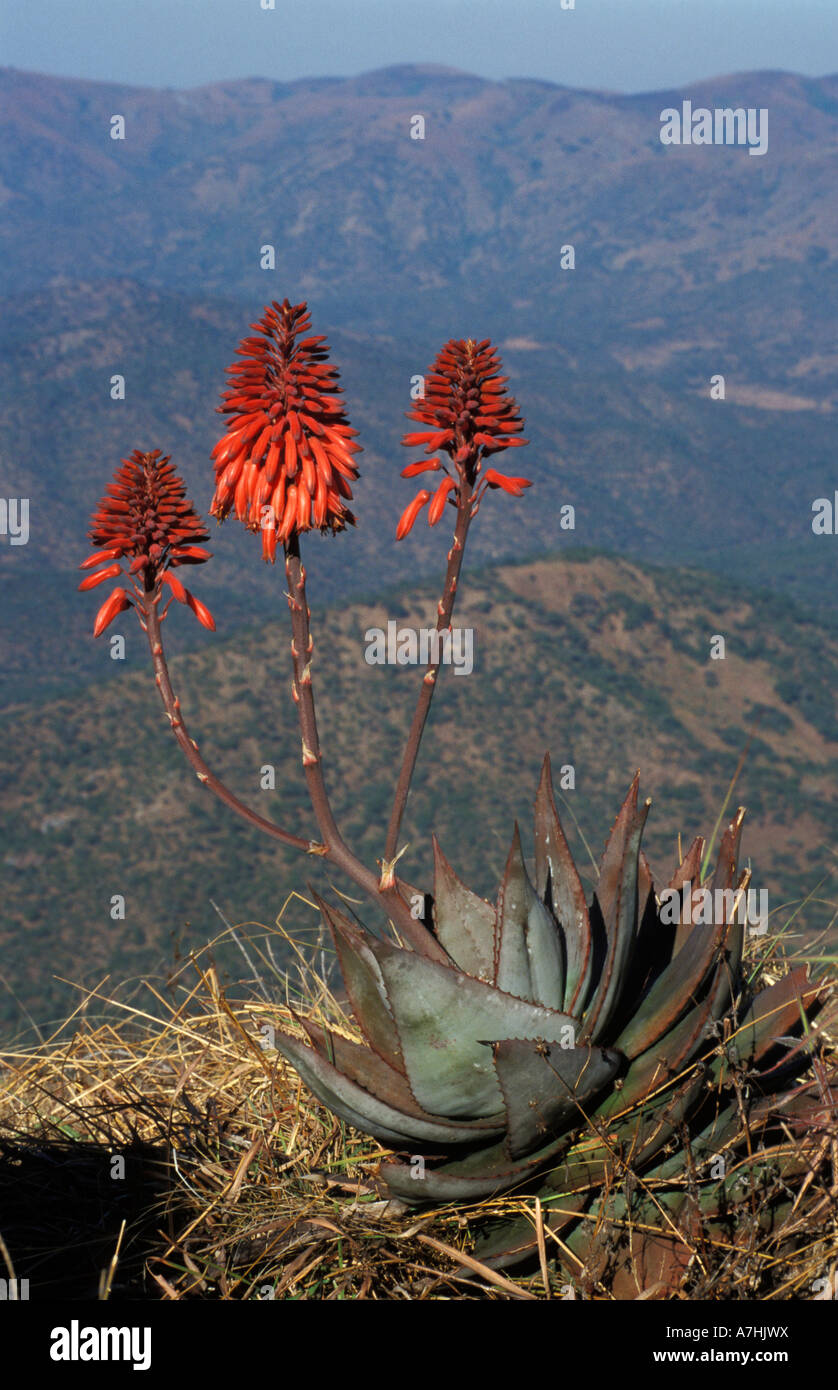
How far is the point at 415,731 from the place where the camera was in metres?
2.62

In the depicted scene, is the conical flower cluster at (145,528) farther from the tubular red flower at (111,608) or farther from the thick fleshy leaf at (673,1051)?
the thick fleshy leaf at (673,1051)

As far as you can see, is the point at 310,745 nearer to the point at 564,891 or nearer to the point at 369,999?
the point at 369,999

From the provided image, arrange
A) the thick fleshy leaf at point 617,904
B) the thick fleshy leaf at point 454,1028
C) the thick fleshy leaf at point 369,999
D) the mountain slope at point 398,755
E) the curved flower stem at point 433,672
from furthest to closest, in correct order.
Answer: the mountain slope at point 398,755 < the thick fleshy leaf at point 369,999 < the thick fleshy leaf at point 617,904 < the thick fleshy leaf at point 454,1028 < the curved flower stem at point 433,672

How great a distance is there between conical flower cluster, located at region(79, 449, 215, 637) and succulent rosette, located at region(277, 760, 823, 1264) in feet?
2.77

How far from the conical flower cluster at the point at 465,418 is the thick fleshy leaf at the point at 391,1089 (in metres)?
1.20

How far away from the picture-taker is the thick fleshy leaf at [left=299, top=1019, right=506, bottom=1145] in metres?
2.81

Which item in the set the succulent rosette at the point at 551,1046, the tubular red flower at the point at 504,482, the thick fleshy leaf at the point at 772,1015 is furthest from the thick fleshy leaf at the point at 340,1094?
the tubular red flower at the point at 504,482

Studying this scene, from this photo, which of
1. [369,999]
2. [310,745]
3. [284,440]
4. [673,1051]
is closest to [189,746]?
[310,745]

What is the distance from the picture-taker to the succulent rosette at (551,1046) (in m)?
2.71

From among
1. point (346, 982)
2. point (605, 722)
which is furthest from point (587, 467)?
point (346, 982)

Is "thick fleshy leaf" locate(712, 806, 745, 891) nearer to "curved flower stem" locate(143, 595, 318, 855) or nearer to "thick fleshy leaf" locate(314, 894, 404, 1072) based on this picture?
"thick fleshy leaf" locate(314, 894, 404, 1072)

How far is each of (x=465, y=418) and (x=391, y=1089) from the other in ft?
4.97

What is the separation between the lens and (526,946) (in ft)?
9.60
